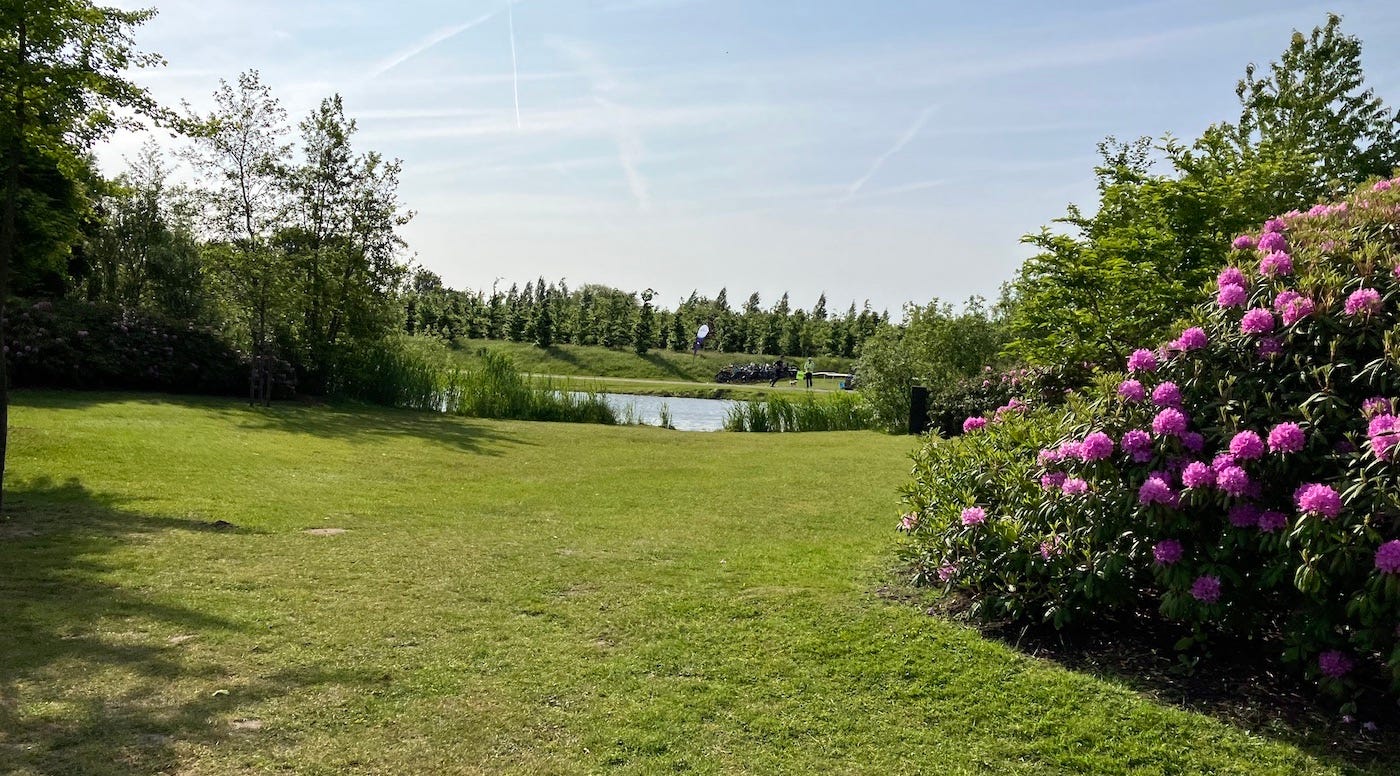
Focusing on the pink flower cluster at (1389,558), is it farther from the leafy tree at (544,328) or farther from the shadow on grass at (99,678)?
the leafy tree at (544,328)

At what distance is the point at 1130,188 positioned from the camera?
9945mm

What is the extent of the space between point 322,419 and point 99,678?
13619 millimetres

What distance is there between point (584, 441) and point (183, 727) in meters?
12.6

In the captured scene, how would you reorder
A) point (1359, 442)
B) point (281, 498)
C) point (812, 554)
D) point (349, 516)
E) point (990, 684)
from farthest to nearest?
point (281, 498) → point (349, 516) → point (812, 554) → point (990, 684) → point (1359, 442)

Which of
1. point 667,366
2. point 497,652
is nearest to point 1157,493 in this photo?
point 497,652

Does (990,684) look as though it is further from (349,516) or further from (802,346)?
(802,346)

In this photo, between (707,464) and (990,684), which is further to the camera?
(707,464)

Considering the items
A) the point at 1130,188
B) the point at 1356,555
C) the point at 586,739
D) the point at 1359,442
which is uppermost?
the point at 1130,188

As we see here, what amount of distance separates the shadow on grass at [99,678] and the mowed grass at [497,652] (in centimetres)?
2

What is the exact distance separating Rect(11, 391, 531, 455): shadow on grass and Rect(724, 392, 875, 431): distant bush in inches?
276

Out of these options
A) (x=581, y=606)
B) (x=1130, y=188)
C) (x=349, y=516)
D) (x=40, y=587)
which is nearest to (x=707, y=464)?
(x=349, y=516)

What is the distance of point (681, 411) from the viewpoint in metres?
29.1

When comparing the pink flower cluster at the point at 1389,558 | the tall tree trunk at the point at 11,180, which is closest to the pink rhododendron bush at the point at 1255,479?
the pink flower cluster at the point at 1389,558

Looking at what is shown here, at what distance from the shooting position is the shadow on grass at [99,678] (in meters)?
2.96
